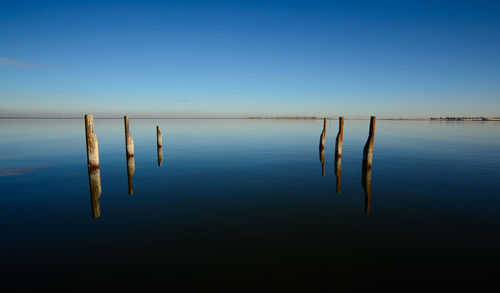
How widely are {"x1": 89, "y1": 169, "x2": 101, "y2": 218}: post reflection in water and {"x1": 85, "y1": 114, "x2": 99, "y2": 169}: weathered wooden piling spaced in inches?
16.4

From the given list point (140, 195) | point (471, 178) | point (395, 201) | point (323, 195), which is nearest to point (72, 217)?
point (140, 195)

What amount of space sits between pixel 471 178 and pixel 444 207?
7587 mm

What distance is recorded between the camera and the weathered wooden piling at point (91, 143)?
1333 cm

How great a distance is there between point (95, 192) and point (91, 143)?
3.15 metres

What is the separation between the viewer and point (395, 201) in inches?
437

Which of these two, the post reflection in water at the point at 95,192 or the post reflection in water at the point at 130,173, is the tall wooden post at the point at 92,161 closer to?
the post reflection in water at the point at 95,192

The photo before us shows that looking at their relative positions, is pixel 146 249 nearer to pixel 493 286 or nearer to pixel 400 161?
pixel 493 286

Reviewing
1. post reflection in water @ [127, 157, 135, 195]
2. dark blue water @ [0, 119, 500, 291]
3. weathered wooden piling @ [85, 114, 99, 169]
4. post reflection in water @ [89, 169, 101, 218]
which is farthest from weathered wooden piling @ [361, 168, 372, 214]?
weathered wooden piling @ [85, 114, 99, 169]

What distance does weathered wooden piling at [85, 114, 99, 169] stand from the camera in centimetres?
1333

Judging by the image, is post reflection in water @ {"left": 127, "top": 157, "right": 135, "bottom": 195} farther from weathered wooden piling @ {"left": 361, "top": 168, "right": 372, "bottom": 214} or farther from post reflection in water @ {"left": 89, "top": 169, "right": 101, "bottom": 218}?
weathered wooden piling @ {"left": 361, "top": 168, "right": 372, "bottom": 214}

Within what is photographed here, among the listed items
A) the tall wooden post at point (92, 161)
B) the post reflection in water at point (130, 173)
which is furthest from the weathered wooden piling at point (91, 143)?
the post reflection in water at point (130, 173)

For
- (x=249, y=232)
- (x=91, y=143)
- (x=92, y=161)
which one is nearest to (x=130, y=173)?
(x=92, y=161)

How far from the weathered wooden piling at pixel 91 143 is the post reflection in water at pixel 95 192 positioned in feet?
1.37

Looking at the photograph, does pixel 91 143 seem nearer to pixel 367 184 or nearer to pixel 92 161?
pixel 92 161
